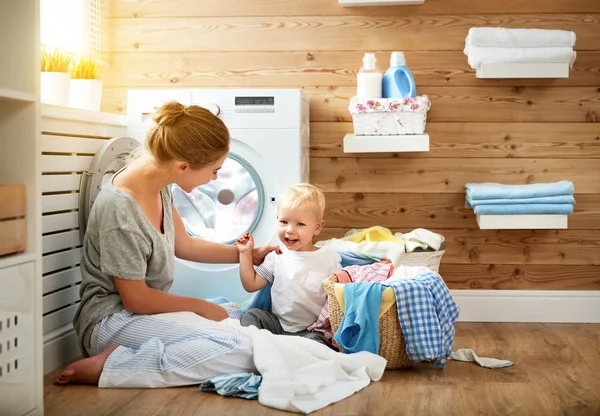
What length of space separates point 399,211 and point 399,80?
0.57 m

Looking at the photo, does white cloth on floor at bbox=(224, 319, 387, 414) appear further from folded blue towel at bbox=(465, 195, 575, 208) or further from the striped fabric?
folded blue towel at bbox=(465, 195, 575, 208)

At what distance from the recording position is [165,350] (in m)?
2.33

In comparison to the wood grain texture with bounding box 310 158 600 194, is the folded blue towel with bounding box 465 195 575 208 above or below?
below

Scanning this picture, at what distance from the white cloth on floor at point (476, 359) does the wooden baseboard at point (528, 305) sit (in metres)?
0.78

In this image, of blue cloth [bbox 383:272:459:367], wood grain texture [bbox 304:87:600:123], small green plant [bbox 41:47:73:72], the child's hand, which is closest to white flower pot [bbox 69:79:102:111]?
small green plant [bbox 41:47:73:72]

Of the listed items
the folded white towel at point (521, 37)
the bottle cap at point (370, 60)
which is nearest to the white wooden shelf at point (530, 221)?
the folded white towel at point (521, 37)

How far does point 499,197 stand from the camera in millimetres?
3203

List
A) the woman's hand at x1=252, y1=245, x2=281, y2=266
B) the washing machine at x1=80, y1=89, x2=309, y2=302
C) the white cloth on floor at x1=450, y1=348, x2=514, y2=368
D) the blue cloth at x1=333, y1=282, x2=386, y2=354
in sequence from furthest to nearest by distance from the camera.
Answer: the washing machine at x1=80, y1=89, x2=309, y2=302
the woman's hand at x1=252, y1=245, x2=281, y2=266
the white cloth on floor at x1=450, y1=348, x2=514, y2=368
the blue cloth at x1=333, y1=282, x2=386, y2=354

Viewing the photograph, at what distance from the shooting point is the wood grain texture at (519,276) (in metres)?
3.47

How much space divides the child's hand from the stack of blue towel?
965 millimetres

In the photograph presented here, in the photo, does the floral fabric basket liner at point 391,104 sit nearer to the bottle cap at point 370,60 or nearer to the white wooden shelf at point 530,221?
the bottle cap at point 370,60

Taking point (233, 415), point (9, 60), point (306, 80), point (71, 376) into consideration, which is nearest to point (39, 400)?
point (71, 376)

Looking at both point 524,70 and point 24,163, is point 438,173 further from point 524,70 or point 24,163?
point 24,163

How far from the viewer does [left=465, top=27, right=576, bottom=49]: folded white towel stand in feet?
10.3
